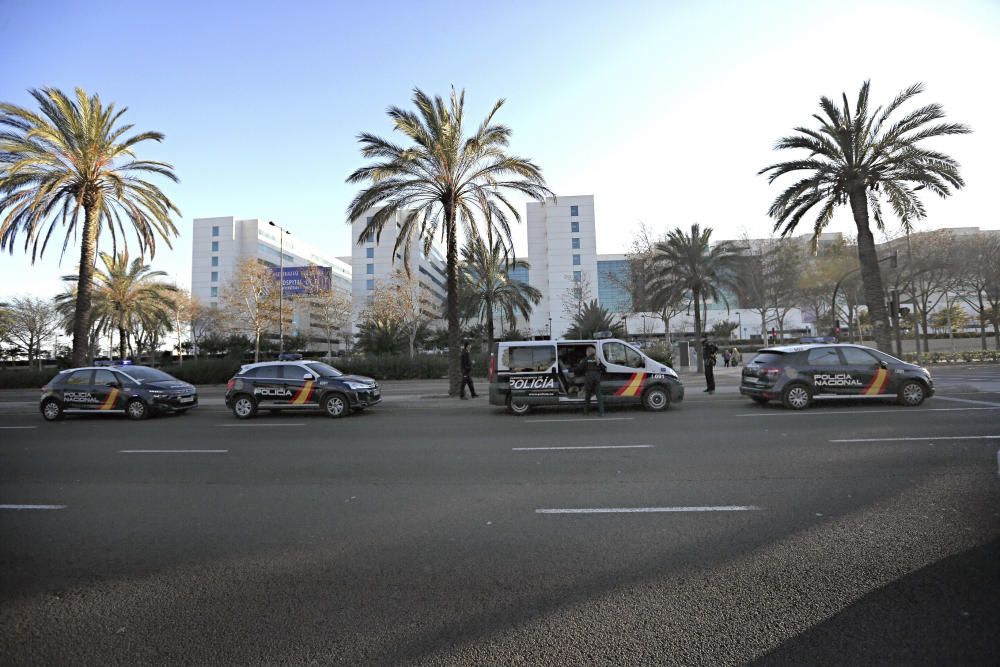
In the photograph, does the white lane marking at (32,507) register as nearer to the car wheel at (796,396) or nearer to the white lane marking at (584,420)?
the white lane marking at (584,420)

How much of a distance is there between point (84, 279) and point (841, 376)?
2715 cm

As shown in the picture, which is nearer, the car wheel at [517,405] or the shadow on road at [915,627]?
the shadow on road at [915,627]

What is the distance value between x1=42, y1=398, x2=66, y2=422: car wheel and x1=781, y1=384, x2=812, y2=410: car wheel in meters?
20.3

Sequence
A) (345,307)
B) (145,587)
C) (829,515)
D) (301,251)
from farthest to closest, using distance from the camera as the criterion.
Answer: (301,251), (345,307), (829,515), (145,587)

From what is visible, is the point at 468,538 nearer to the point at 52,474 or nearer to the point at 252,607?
the point at 252,607

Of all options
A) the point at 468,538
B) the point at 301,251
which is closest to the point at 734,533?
the point at 468,538

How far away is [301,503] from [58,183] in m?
22.4

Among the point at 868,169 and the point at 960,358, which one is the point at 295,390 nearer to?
the point at 868,169

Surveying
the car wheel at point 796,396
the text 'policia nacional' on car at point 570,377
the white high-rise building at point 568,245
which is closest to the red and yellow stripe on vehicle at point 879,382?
the car wheel at point 796,396

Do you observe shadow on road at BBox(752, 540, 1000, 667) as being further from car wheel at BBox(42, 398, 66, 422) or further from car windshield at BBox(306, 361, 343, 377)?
car wheel at BBox(42, 398, 66, 422)

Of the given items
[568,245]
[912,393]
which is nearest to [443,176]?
[912,393]

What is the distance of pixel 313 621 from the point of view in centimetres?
309

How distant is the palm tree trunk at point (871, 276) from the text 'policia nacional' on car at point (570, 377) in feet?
36.3

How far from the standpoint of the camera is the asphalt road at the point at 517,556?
9.30ft
